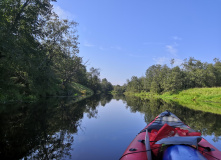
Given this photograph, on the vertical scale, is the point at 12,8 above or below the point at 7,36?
above

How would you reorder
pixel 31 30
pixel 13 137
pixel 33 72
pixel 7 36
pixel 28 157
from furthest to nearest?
pixel 31 30, pixel 33 72, pixel 7 36, pixel 13 137, pixel 28 157

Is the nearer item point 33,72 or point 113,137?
point 113,137

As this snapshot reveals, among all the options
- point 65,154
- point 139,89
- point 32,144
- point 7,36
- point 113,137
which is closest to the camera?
point 65,154

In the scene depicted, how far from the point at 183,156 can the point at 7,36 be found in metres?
9.47

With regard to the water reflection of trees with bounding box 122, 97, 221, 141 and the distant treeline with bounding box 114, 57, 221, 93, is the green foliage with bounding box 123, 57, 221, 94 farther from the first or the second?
the water reflection of trees with bounding box 122, 97, 221, 141

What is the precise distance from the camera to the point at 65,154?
11.7 ft

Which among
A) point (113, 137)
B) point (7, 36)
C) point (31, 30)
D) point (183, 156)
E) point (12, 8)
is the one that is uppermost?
point (12, 8)

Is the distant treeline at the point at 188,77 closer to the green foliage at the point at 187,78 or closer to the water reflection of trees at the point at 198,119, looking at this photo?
the green foliage at the point at 187,78

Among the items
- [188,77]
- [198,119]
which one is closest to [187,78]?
[188,77]

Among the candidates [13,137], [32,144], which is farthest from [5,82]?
[32,144]

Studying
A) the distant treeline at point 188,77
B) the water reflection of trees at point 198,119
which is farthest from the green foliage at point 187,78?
the water reflection of trees at point 198,119

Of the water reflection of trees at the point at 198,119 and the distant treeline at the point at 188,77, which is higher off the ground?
the distant treeline at the point at 188,77

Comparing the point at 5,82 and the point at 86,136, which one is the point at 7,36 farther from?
the point at 86,136

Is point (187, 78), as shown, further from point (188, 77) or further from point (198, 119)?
point (198, 119)
